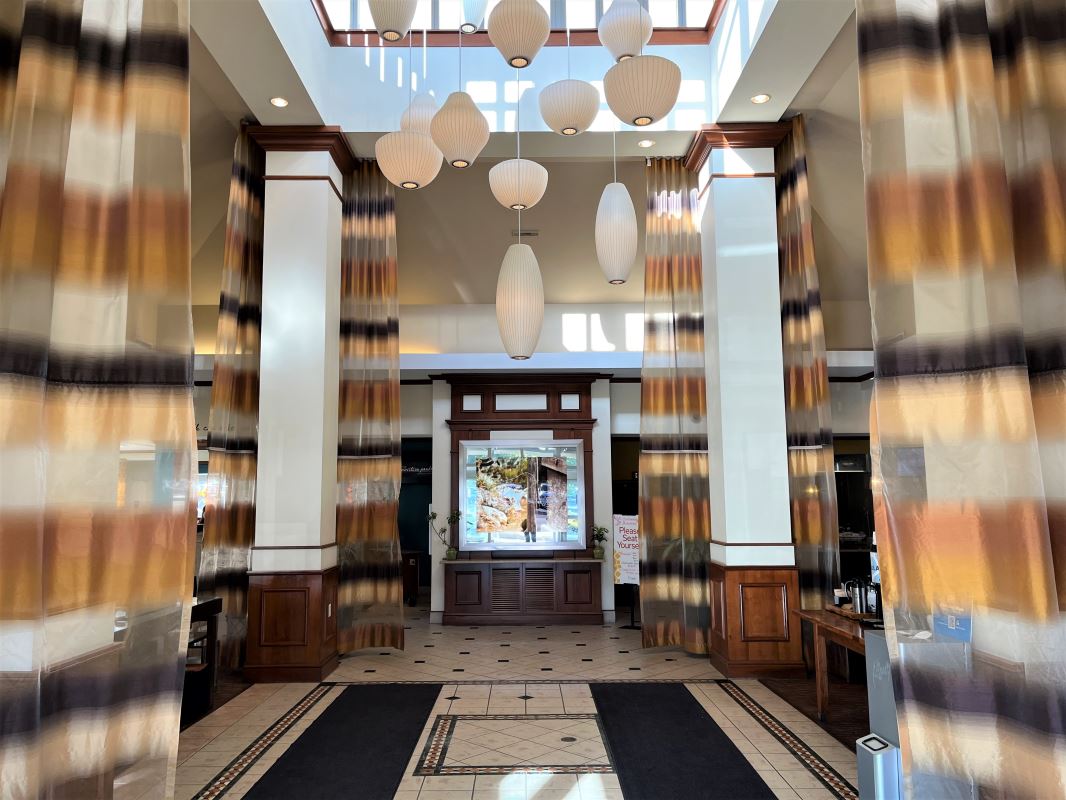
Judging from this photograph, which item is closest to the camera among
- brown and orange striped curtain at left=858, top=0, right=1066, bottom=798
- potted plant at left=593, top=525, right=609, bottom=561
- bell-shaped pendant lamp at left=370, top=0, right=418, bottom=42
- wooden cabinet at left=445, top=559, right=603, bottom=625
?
brown and orange striped curtain at left=858, top=0, right=1066, bottom=798

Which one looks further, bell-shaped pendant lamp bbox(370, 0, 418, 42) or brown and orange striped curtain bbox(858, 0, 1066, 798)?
bell-shaped pendant lamp bbox(370, 0, 418, 42)

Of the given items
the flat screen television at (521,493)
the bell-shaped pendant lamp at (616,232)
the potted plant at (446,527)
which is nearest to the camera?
the bell-shaped pendant lamp at (616,232)

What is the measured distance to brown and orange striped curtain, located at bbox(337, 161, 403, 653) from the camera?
6.50 m

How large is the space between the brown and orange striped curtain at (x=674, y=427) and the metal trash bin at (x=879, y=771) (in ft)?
11.3

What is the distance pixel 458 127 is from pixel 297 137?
2.93m

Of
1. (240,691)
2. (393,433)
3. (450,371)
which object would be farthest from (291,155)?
(240,691)

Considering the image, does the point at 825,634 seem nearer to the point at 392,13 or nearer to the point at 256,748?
the point at 256,748

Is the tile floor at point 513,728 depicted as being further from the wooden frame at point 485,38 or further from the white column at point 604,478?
the wooden frame at point 485,38

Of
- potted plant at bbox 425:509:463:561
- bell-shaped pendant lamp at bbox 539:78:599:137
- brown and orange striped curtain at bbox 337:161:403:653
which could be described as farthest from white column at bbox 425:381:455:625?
bell-shaped pendant lamp at bbox 539:78:599:137

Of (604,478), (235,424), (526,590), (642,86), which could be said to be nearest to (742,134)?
(642,86)

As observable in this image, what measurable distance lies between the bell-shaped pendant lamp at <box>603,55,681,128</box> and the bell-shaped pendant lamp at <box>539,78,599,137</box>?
0.38 meters

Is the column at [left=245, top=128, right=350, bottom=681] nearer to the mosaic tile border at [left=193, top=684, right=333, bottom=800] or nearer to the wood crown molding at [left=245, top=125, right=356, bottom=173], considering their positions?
the wood crown molding at [left=245, top=125, right=356, bottom=173]

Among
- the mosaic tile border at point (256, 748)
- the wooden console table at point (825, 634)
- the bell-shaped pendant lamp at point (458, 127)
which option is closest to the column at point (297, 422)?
the mosaic tile border at point (256, 748)

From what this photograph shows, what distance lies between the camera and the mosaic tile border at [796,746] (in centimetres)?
354
